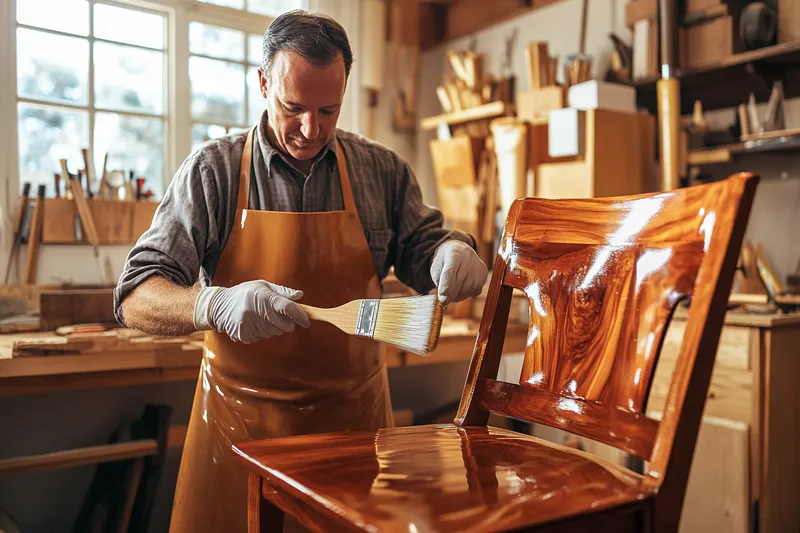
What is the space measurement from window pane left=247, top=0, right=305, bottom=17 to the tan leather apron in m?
2.44

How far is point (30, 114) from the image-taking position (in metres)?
3.02

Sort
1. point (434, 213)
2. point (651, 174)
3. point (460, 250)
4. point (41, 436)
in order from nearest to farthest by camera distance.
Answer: point (460, 250) < point (434, 213) < point (41, 436) < point (651, 174)

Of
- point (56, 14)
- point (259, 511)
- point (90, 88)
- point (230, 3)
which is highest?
point (230, 3)

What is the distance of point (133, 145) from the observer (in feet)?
10.8

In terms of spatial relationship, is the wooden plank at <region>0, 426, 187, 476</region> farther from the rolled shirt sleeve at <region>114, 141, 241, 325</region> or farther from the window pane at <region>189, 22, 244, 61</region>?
the window pane at <region>189, 22, 244, 61</region>

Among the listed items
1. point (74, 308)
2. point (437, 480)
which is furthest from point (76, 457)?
point (437, 480)

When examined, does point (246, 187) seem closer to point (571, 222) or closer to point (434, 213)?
point (434, 213)

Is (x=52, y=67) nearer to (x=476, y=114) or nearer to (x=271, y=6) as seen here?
(x=271, y=6)

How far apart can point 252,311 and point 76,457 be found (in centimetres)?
135

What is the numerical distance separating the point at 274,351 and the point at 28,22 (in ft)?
7.93

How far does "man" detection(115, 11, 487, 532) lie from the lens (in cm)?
138

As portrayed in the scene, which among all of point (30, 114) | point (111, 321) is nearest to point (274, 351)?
point (111, 321)

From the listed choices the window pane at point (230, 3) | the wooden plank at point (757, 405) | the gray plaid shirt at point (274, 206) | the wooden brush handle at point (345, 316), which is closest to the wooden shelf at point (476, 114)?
the window pane at point (230, 3)

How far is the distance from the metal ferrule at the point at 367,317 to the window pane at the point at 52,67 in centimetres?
260
